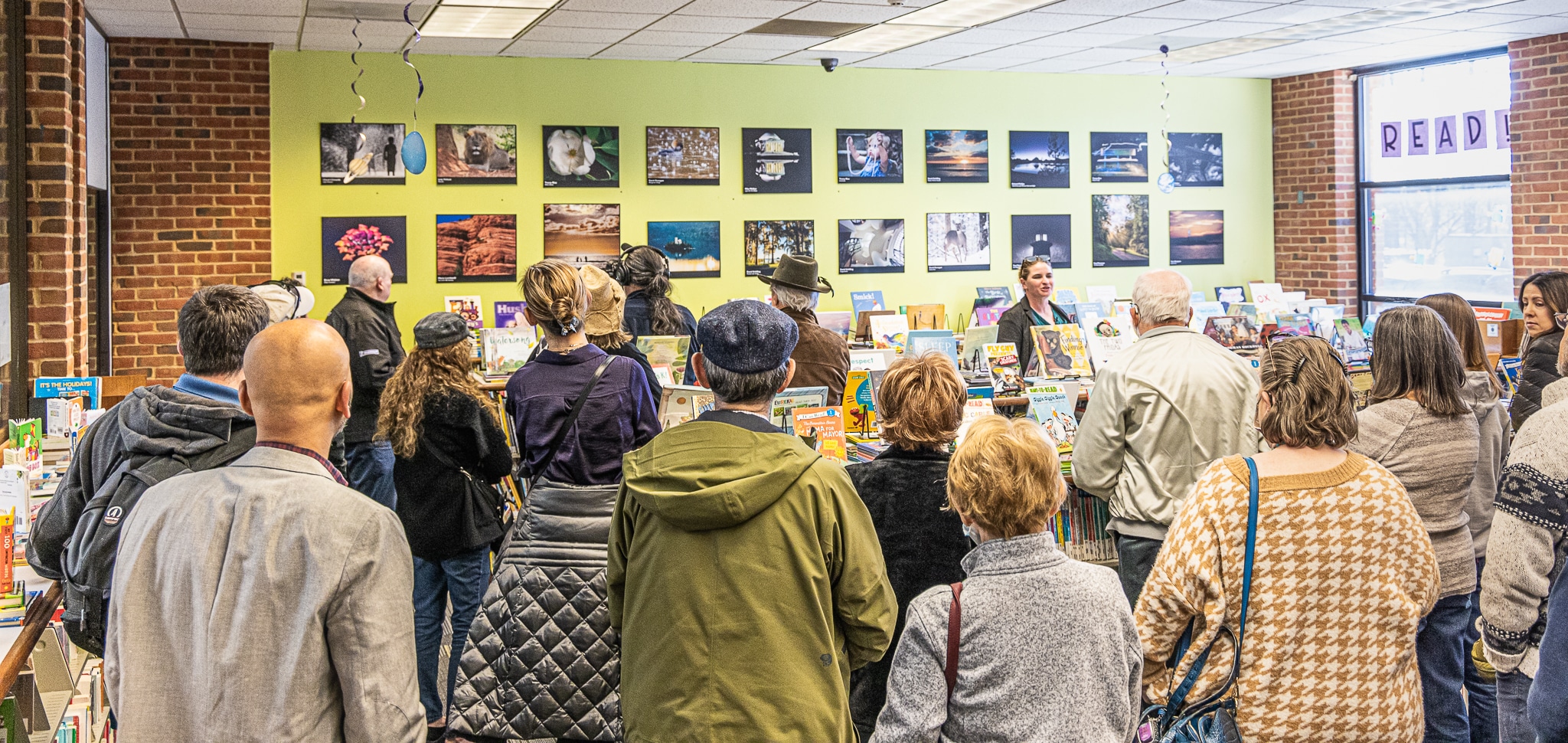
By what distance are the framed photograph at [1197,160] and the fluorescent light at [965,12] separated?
3755 millimetres

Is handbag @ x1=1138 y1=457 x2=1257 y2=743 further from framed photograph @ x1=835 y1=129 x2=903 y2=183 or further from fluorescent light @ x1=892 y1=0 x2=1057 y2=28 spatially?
framed photograph @ x1=835 y1=129 x2=903 y2=183

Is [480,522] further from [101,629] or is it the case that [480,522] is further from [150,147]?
[150,147]

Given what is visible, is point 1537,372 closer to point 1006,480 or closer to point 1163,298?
point 1163,298

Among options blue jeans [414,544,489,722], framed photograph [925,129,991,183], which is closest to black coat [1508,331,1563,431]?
blue jeans [414,544,489,722]

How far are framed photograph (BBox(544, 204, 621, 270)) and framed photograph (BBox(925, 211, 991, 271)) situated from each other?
268cm

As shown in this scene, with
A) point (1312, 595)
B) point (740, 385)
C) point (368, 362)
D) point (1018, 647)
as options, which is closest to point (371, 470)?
point (368, 362)

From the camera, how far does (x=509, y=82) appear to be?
8.90 m

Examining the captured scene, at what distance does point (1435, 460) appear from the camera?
3.24m

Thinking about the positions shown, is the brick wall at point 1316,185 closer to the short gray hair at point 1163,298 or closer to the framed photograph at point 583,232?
the framed photograph at point 583,232

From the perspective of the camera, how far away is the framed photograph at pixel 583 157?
905cm

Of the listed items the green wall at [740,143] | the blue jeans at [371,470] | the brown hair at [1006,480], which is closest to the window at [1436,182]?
the green wall at [740,143]

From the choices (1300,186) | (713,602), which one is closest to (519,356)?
(713,602)

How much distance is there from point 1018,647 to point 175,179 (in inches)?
295

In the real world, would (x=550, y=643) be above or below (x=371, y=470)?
below
